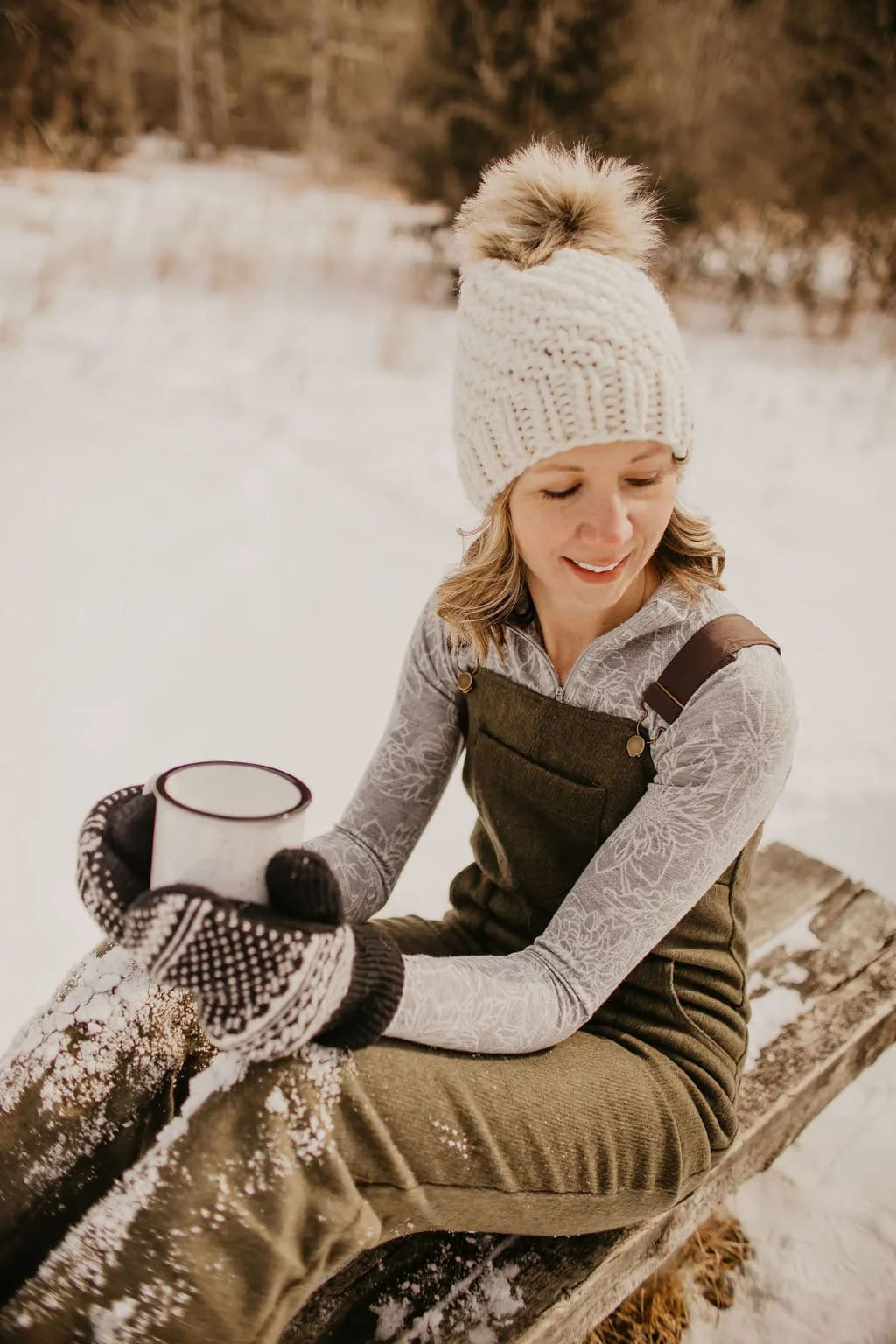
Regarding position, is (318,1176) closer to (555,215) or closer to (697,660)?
(697,660)

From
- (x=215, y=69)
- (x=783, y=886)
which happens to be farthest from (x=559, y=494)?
(x=215, y=69)

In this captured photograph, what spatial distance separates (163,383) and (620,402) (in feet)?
15.9

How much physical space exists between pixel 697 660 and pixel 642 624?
0.11 m

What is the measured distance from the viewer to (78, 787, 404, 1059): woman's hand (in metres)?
1.09

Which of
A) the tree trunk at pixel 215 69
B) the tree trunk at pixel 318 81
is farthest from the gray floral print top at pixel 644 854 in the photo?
Result: the tree trunk at pixel 215 69

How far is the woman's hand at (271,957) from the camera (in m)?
1.09

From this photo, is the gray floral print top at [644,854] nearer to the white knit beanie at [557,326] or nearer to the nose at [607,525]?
the nose at [607,525]

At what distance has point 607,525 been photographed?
1.42m

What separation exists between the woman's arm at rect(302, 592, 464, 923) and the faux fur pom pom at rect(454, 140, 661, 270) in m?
0.61

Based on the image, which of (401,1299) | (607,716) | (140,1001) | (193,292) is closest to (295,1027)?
(140,1001)

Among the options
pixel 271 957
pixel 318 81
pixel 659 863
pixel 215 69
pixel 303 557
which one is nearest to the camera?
pixel 271 957

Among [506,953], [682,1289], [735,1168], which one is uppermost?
[506,953]

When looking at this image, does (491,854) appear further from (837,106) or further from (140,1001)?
(837,106)

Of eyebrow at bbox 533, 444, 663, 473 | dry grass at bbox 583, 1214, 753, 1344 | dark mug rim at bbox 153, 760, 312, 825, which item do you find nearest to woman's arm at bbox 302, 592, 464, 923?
eyebrow at bbox 533, 444, 663, 473
